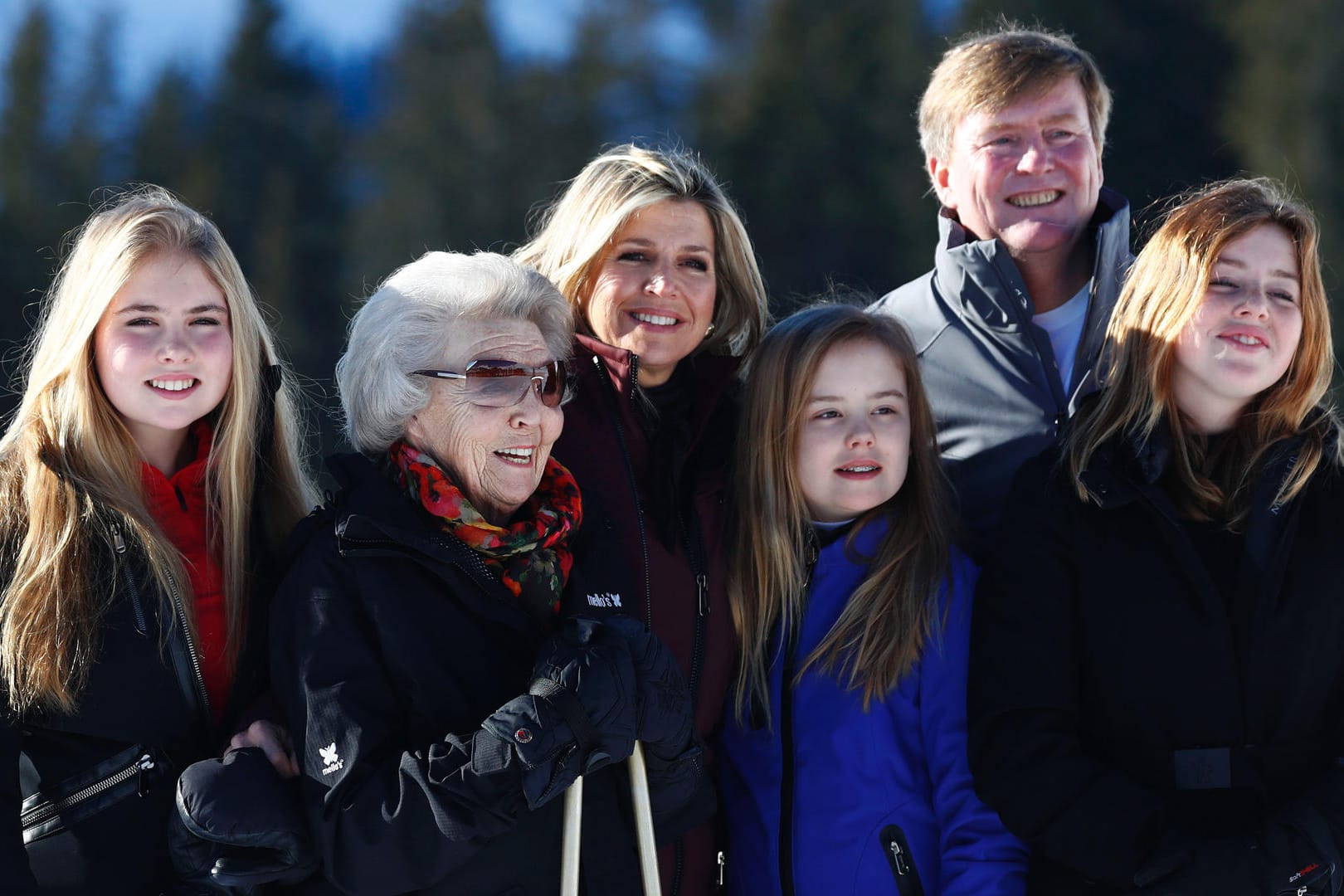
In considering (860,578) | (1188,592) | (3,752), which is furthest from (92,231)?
(1188,592)

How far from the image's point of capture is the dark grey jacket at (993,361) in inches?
124

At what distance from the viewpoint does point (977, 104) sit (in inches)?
139

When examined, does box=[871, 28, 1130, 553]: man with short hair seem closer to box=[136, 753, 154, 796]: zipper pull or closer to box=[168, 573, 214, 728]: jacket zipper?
box=[168, 573, 214, 728]: jacket zipper

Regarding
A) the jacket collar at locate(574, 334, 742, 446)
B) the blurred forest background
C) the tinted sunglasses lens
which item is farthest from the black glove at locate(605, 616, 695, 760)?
the blurred forest background

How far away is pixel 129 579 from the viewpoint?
7.85 ft

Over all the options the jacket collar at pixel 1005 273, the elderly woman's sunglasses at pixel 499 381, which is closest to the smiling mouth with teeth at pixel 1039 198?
the jacket collar at pixel 1005 273

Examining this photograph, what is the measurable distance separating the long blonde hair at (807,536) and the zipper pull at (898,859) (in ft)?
0.91

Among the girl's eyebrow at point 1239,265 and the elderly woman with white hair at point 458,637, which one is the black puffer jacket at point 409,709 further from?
the girl's eyebrow at point 1239,265

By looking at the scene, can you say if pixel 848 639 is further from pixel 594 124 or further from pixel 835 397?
pixel 594 124

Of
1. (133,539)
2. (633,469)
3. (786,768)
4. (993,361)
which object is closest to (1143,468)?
(993,361)

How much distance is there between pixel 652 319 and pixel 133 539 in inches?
45.7

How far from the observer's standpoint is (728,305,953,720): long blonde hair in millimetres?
2674

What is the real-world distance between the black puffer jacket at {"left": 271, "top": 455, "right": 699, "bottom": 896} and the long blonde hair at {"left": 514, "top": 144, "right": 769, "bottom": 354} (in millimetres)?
905

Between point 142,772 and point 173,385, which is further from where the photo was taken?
point 173,385
